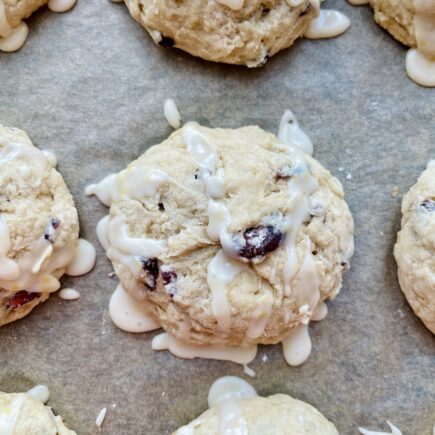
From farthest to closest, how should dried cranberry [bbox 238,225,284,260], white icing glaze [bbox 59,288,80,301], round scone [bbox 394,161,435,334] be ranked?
1. white icing glaze [bbox 59,288,80,301]
2. round scone [bbox 394,161,435,334]
3. dried cranberry [bbox 238,225,284,260]

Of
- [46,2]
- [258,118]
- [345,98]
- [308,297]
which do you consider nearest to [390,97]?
[345,98]

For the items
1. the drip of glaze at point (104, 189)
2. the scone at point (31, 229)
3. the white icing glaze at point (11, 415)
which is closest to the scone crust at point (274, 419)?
the white icing glaze at point (11, 415)

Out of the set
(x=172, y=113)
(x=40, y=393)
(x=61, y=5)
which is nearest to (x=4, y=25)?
(x=61, y=5)

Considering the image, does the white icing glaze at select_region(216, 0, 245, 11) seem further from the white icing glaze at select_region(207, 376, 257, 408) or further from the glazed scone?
the glazed scone

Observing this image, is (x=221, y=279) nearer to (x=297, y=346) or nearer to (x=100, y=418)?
(x=297, y=346)

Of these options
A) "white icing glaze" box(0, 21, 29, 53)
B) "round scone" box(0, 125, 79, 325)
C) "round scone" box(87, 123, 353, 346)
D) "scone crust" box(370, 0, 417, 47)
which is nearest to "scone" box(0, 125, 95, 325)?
"round scone" box(0, 125, 79, 325)
